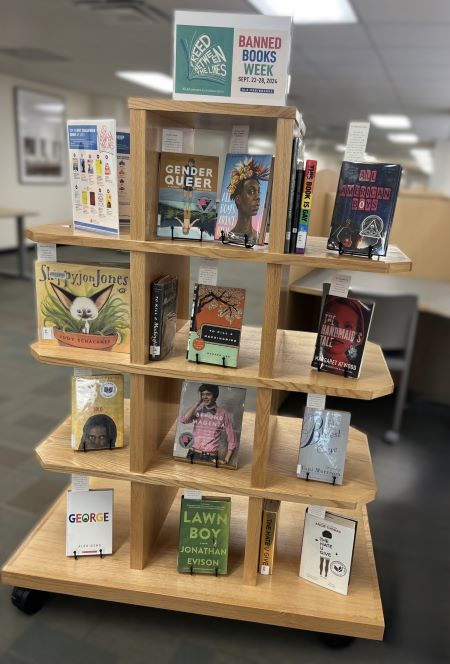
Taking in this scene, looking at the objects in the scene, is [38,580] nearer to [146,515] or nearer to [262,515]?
[146,515]

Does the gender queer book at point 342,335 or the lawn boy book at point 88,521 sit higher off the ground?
the gender queer book at point 342,335

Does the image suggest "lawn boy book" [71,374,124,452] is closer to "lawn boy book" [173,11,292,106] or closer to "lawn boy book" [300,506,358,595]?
"lawn boy book" [300,506,358,595]

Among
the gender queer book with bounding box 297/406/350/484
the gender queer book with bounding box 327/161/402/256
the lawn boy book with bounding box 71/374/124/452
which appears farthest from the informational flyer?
the gender queer book with bounding box 297/406/350/484

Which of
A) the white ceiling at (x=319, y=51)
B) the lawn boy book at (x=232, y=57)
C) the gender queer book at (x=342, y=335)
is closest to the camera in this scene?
the lawn boy book at (x=232, y=57)

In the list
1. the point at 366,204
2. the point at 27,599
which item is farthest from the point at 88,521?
the point at 366,204

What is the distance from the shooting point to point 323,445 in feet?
5.38

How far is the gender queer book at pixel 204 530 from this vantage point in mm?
1710

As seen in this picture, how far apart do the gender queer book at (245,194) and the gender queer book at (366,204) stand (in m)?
0.20

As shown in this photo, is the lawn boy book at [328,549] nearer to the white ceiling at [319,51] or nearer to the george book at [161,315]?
the george book at [161,315]

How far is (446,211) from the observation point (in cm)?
343

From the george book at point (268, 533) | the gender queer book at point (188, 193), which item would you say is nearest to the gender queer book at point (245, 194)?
the gender queer book at point (188, 193)

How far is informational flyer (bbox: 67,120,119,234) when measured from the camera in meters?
1.45

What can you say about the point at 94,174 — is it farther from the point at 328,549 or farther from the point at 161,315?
the point at 328,549

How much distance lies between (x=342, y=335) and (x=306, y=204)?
15.8 inches
